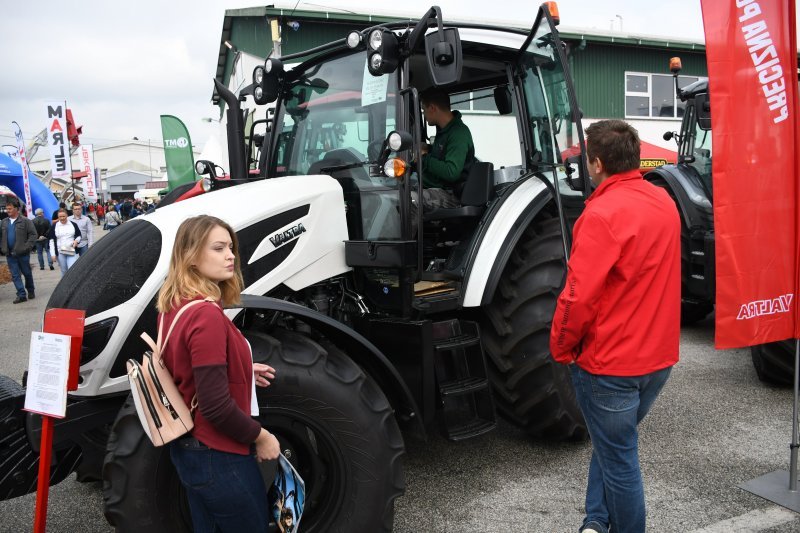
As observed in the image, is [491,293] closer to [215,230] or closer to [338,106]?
[338,106]

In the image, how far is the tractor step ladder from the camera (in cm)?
338

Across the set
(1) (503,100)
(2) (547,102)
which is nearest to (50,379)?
(2) (547,102)

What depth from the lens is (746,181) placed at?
3141 millimetres

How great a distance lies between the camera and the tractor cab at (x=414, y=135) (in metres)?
3.32

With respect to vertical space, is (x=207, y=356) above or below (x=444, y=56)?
below

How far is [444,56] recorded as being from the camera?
298 cm

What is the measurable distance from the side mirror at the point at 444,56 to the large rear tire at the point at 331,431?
4.55ft

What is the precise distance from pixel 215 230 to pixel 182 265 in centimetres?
16

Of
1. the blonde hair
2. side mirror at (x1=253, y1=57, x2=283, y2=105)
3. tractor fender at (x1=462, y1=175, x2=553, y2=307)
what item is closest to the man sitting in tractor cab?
tractor fender at (x1=462, y1=175, x2=553, y2=307)

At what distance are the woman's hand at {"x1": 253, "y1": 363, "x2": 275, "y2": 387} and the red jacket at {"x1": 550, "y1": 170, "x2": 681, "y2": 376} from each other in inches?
43.8

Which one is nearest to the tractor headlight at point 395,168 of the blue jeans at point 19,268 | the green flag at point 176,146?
the blue jeans at point 19,268

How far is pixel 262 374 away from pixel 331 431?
480 millimetres

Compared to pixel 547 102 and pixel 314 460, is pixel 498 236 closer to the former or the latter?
pixel 547 102

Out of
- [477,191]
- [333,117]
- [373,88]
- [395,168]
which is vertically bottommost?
[477,191]
